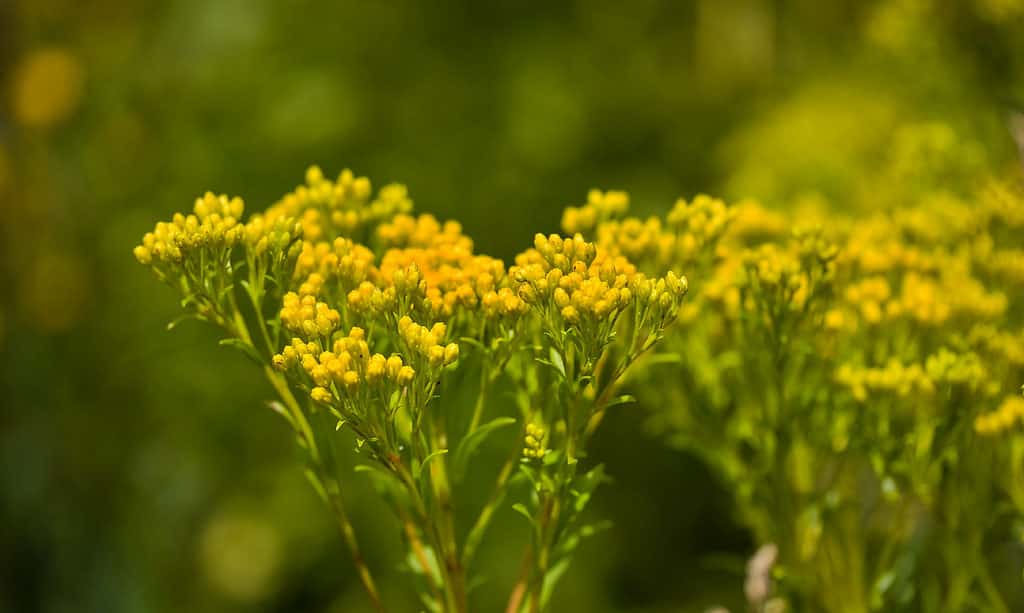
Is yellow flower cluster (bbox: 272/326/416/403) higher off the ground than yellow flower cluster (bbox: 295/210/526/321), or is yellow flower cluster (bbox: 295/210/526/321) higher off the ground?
yellow flower cluster (bbox: 295/210/526/321)

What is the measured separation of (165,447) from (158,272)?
7.97 ft

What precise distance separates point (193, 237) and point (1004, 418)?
656 millimetres

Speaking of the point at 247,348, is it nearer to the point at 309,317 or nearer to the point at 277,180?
the point at 309,317

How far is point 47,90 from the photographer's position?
3.61m

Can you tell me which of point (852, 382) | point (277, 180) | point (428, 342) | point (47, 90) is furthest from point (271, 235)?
point (47, 90)

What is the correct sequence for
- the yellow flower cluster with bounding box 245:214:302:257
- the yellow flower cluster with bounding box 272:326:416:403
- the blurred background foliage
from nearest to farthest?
the yellow flower cluster with bounding box 272:326:416:403 → the yellow flower cluster with bounding box 245:214:302:257 → the blurred background foliage

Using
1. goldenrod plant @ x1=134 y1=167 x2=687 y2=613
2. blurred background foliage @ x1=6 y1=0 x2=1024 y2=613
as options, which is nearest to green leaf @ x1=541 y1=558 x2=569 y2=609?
goldenrod plant @ x1=134 y1=167 x2=687 y2=613

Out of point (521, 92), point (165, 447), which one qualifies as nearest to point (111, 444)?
point (165, 447)

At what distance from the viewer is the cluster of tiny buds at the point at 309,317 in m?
0.76

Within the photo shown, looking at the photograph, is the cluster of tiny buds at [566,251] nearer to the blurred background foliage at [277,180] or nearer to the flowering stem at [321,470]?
the flowering stem at [321,470]

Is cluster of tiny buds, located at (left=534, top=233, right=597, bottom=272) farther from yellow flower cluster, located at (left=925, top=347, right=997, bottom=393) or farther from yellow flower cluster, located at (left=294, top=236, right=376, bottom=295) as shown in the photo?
yellow flower cluster, located at (left=925, top=347, right=997, bottom=393)

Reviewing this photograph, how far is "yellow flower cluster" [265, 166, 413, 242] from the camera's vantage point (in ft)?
3.11

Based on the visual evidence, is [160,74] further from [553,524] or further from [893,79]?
[553,524]

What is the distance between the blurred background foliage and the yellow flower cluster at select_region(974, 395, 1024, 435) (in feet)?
5.50
